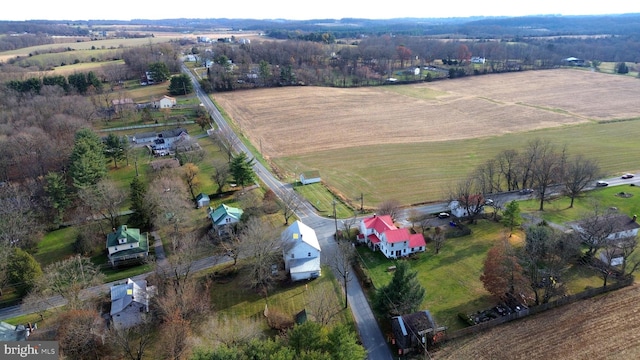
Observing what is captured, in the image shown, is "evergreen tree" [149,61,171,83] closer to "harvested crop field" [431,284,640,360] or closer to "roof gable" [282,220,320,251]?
"roof gable" [282,220,320,251]

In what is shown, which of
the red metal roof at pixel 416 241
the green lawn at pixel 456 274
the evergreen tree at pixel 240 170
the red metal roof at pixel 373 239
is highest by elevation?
the evergreen tree at pixel 240 170

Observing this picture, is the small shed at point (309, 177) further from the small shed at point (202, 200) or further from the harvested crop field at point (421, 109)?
the harvested crop field at point (421, 109)

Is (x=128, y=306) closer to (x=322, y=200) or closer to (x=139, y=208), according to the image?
(x=139, y=208)

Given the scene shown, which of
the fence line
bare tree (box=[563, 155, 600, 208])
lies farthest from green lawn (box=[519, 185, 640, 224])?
the fence line

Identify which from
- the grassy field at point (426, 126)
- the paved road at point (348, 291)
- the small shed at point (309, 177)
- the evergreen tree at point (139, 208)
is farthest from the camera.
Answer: the grassy field at point (426, 126)

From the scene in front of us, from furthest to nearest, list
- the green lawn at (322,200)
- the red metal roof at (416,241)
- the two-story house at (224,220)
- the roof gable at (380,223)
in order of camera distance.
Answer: the green lawn at (322,200) < the two-story house at (224,220) < the roof gable at (380,223) < the red metal roof at (416,241)

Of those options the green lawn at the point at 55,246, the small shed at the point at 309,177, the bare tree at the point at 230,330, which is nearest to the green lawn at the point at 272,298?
the bare tree at the point at 230,330

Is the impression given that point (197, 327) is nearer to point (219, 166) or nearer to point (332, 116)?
point (219, 166)
